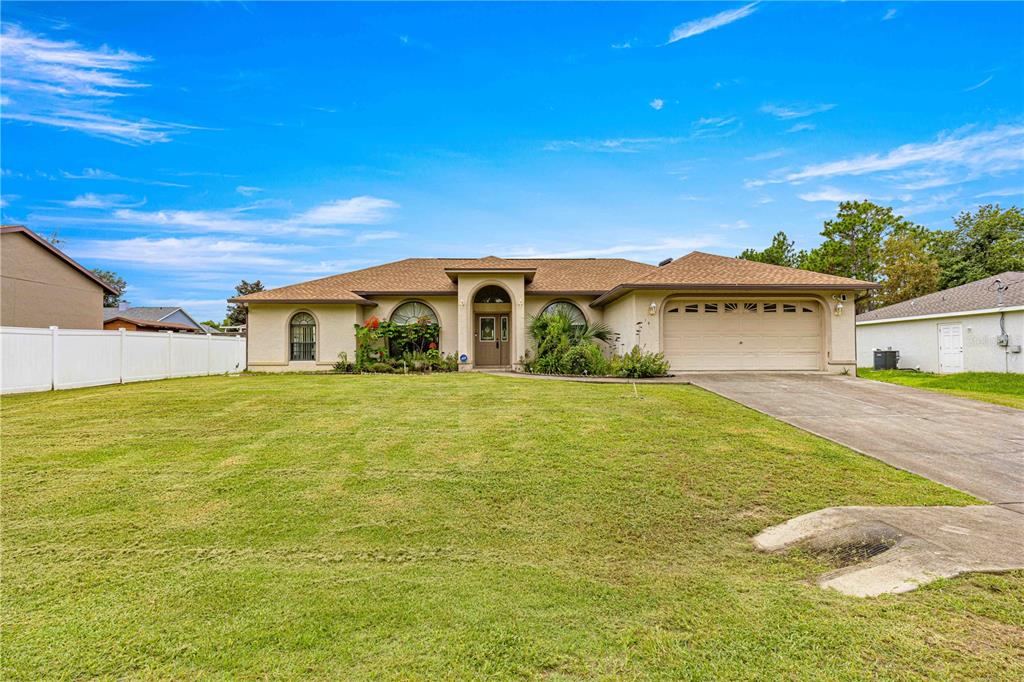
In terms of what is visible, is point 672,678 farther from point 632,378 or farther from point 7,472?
point 632,378

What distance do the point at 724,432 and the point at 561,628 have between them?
16.3 feet

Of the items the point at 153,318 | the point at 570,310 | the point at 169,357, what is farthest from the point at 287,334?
the point at 153,318

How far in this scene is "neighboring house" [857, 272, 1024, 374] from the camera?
52.3 ft

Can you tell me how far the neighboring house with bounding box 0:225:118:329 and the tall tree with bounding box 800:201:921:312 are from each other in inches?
1761

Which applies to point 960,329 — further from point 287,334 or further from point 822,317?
point 287,334

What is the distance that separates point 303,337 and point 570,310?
419 inches

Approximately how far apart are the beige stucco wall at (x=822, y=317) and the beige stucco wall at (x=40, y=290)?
22.2 m

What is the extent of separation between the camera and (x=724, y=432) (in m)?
6.60

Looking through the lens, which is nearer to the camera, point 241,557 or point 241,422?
point 241,557

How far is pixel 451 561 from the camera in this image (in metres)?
3.36

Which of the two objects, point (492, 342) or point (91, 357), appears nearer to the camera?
point (91, 357)

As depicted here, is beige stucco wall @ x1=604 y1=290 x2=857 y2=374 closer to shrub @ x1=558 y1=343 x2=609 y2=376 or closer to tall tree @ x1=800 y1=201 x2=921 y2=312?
shrub @ x1=558 y1=343 x2=609 y2=376

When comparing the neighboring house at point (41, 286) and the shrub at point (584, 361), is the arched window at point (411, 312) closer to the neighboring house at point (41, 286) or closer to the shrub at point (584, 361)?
the shrub at point (584, 361)

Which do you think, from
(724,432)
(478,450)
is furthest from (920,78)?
(478,450)
